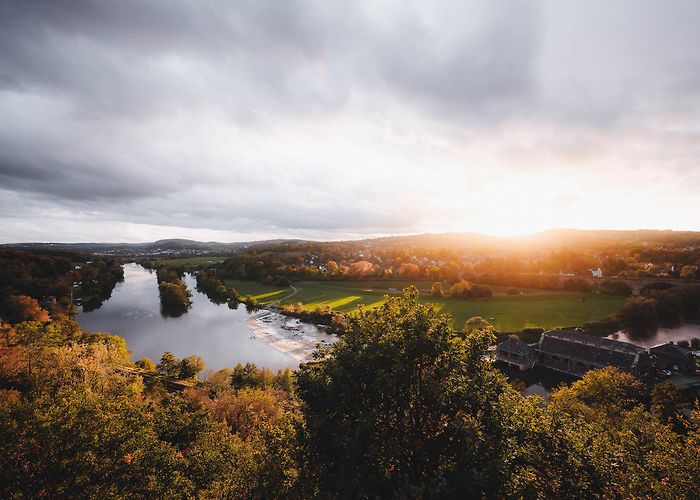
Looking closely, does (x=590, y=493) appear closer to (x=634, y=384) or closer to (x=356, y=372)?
(x=356, y=372)

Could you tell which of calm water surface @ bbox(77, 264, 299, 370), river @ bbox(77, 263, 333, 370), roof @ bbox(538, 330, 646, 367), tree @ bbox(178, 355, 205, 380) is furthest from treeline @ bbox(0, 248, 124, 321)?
roof @ bbox(538, 330, 646, 367)

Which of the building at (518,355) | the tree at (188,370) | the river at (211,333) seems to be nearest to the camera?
the tree at (188,370)

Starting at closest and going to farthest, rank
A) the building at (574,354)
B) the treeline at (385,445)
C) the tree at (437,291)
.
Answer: the treeline at (385,445) → the building at (574,354) → the tree at (437,291)

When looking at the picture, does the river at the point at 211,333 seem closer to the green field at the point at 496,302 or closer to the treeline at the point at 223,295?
the treeline at the point at 223,295

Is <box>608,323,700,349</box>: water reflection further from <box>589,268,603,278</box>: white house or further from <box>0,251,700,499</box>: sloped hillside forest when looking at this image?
<box>0,251,700,499</box>: sloped hillside forest

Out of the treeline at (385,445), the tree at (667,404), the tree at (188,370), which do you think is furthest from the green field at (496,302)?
the treeline at (385,445)

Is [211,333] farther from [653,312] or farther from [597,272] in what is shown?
[597,272]
